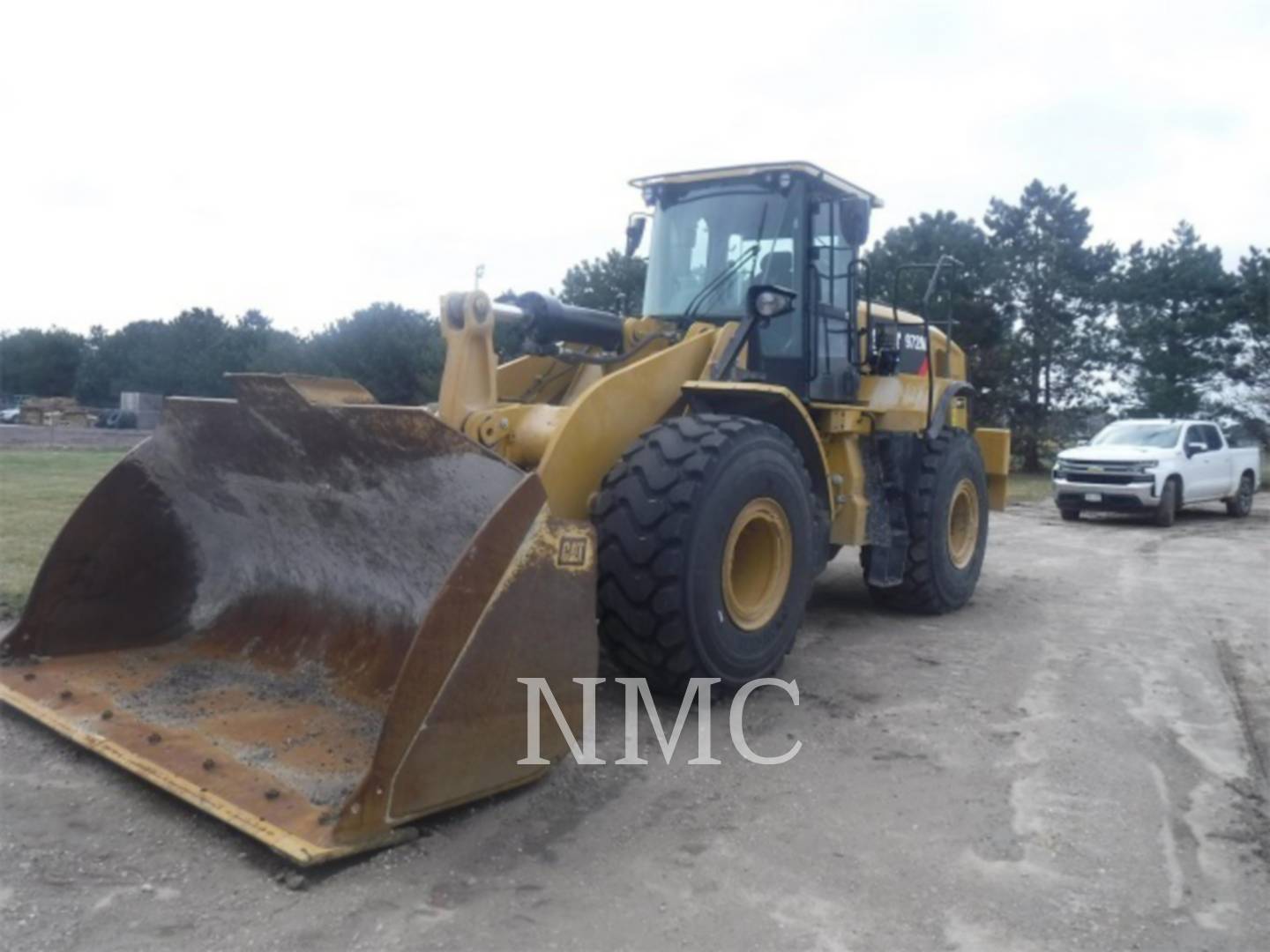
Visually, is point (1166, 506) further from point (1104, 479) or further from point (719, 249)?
point (719, 249)

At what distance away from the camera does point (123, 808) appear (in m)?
3.94

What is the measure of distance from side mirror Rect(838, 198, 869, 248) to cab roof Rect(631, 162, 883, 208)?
8cm

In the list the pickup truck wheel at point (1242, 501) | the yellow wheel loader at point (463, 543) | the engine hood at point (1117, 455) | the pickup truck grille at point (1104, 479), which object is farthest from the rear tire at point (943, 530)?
the pickup truck wheel at point (1242, 501)

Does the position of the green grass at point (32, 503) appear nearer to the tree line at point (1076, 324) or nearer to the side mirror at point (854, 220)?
the side mirror at point (854, 220)

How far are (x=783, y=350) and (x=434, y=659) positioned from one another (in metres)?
3.73

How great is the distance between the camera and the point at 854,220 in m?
6.91

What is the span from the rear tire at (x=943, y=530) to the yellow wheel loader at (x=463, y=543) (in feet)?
2.82

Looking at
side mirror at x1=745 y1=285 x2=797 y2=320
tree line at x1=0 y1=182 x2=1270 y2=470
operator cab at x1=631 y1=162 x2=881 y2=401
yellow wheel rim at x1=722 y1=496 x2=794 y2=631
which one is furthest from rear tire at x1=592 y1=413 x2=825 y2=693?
tree line at x1=0 y1=182 x2=1270 y2=470

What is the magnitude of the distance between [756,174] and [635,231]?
35.0 inches

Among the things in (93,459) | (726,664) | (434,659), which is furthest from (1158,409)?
(434,659)

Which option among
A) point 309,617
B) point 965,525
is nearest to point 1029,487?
point 965,525

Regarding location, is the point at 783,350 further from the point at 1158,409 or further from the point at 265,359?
the point at 265,359

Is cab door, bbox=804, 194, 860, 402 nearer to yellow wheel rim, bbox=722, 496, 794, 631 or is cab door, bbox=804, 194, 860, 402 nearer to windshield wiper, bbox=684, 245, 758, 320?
windshield wiper, bbox=684, 245, 758, 320

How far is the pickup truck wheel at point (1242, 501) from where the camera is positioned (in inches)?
738
